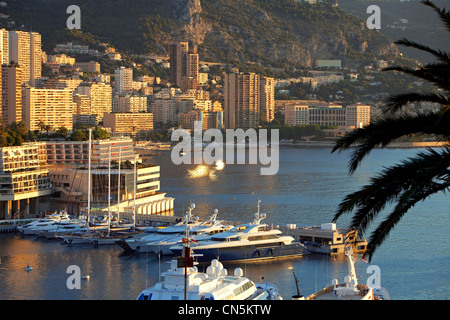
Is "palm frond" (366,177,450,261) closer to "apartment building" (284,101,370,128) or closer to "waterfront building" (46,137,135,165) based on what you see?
"waterfront building" (46,137,135,165)

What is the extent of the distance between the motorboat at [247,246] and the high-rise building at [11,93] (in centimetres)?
3206

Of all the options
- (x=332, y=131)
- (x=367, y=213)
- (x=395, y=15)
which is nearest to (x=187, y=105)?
(x=332, y=131)

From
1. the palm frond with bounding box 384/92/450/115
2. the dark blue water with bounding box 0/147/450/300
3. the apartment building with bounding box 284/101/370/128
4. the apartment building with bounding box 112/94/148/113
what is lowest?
the dark blue water with bounding box 0/147/450/300

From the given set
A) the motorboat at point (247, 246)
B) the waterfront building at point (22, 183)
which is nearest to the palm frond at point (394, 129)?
the motorboat at point (247, 246)

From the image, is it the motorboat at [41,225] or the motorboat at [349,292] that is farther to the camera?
the motorboat at [41,225]

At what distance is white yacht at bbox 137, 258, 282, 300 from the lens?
7.89 m

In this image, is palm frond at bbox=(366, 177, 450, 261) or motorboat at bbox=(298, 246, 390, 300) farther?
motorboat at bbox=(298, 246, 390, 300)

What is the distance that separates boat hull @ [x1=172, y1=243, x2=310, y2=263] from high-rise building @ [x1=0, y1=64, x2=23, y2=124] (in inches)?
1271

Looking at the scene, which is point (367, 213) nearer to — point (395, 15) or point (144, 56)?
point (144, 56)

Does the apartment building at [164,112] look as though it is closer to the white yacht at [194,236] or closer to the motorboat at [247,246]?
the white yacht at [194,236]

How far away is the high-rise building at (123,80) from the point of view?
243 feet

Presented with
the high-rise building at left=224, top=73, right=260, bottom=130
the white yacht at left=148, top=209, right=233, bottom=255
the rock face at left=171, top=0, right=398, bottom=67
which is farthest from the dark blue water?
the rock face at left=171, top=0, right=398, bottom=67

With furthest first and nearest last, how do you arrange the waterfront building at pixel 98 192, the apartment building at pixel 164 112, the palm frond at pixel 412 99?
1. the apartment building at pixel 164 112
2. the waterfront building at pixel 98 192
3. the palm frond at pixel 412 99

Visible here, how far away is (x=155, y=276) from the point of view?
1288 centimetres
